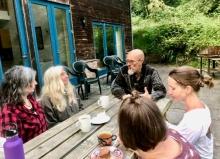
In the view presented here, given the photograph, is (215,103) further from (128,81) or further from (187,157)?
(187,157)

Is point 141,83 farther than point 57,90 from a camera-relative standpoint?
Yes

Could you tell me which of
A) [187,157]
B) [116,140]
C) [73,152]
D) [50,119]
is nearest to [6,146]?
[73,152]

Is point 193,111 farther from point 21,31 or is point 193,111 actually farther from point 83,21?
point 83,21

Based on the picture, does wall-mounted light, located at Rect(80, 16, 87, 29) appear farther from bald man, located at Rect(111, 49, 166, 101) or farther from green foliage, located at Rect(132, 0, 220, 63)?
green foliage, located at Rect(132, 0, 220, 63)

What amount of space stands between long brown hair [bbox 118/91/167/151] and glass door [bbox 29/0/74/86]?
510 cm

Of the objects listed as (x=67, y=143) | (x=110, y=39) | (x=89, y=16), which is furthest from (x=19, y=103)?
(x=110, y=39)

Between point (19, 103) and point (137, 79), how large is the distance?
4.88 feet

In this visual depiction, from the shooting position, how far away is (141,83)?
323 cm

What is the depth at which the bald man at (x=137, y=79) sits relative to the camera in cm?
311

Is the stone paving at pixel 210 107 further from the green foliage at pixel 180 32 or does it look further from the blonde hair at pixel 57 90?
the green foliage at pixel 180 32

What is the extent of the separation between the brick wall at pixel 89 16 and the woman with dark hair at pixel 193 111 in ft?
20.5

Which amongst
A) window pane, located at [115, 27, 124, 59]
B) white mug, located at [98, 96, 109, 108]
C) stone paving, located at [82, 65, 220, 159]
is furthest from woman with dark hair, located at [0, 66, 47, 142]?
window pane, located at [115, 27, 124, 59]

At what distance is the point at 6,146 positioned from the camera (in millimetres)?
1343

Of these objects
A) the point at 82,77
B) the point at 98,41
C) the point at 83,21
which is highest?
the point at 83,21
